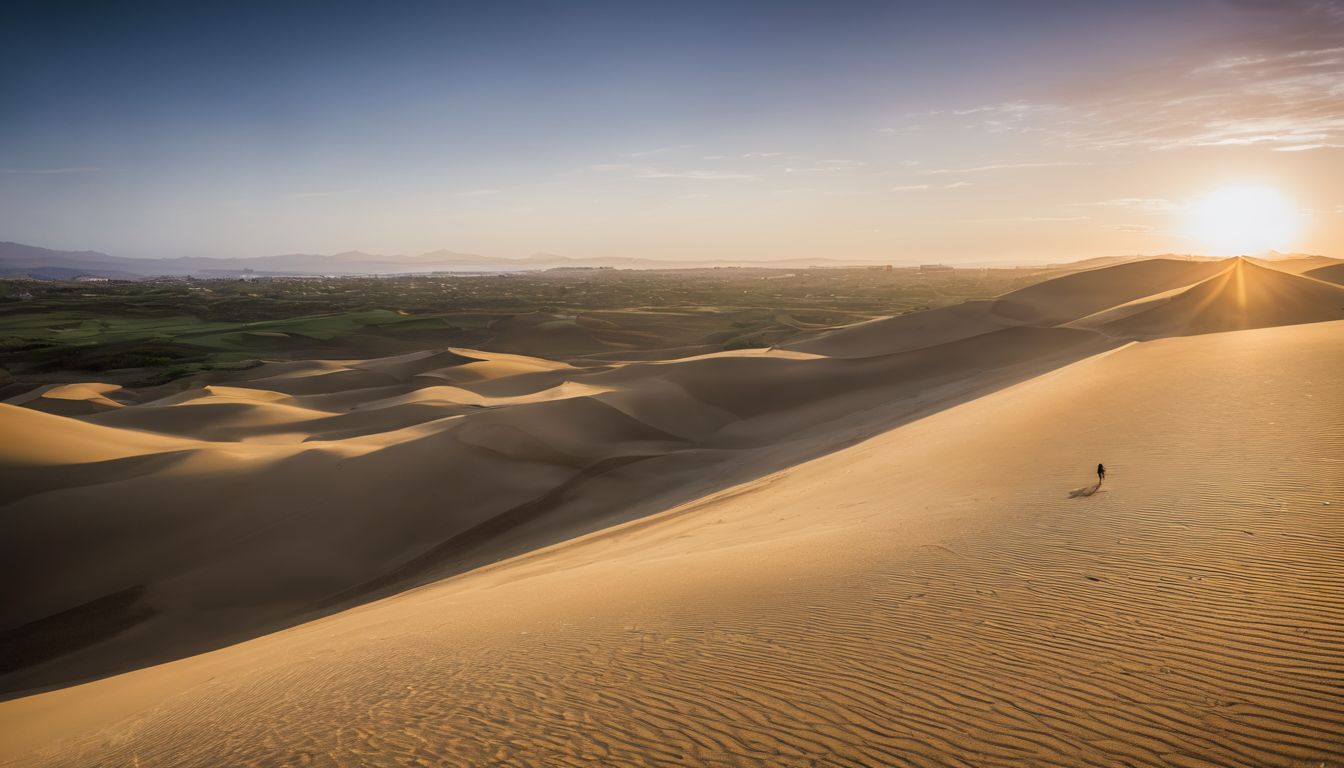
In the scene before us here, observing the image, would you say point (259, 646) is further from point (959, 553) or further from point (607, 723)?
point (959, 553)

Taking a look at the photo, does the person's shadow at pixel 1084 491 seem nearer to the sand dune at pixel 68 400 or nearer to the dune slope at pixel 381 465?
the dune slope at pixel 381 465

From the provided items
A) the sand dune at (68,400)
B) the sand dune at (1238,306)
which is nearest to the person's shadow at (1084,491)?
the sand dune at (1238,306)

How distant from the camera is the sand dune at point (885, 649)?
4.08m

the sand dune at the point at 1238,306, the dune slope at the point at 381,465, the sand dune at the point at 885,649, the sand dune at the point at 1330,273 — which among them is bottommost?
the dune slope at the point at 381,465

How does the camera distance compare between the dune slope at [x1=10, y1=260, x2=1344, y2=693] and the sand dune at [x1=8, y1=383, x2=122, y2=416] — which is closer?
the dune slope at [x1=10, y1=260, x2=1344, y2=693]

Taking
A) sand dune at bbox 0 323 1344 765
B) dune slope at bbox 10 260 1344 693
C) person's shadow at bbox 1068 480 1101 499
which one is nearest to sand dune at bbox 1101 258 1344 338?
dune slope at bbox 10 260 1344 693

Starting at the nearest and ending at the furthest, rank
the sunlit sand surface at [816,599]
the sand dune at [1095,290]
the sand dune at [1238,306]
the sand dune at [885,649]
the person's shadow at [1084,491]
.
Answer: the sand dune at [885,649] → the sunlit sand surface at [816,599] → the person's shadow at [1084,491] → the sand dune at [1238,306] → the sand dune at [1095,290]

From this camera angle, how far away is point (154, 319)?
241 feet

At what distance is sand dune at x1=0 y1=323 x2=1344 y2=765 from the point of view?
408cm

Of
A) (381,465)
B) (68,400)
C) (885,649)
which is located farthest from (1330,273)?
(68,400)

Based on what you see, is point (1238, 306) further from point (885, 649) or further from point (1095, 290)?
point (885, 649)

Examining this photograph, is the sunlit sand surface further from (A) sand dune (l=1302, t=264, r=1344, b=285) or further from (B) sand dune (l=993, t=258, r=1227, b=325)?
(A) sand dune (l=1302, t=264, r=1344, b=285)

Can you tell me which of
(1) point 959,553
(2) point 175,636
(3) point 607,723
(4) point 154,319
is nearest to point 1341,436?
(1) point 959,553

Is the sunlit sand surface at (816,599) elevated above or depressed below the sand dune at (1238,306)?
below
